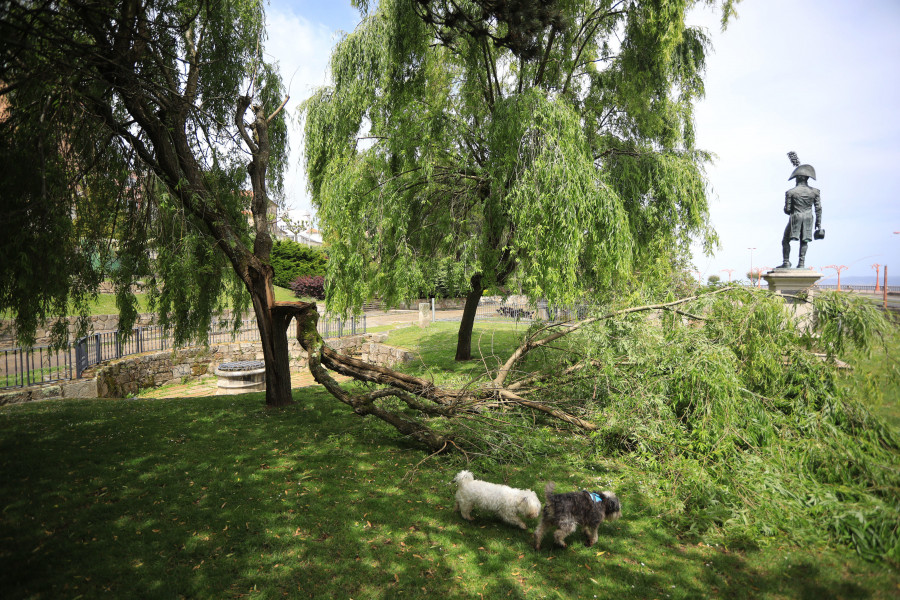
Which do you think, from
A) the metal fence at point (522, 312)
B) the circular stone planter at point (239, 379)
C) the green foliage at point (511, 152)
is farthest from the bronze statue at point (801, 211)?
the circular stone planter at point (239, 379)

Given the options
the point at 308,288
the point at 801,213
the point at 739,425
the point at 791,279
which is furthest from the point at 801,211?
the point at 308,288

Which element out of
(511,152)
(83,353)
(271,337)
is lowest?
(83,353)

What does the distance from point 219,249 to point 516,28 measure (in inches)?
228

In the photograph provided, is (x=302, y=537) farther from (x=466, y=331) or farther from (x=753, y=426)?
(x=466, y=331)

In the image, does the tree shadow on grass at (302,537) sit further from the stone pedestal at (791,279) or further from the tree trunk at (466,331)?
the stone pedestal at (791,279)

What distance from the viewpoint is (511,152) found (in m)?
7.93

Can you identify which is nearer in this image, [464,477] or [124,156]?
[464,477]

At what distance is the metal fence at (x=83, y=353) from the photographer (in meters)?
9.25

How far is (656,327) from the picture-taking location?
21.7 feet

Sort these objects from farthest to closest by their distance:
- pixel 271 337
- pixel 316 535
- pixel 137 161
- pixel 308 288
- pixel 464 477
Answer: pixel 308 288 < pixel 271 337 < pixel 137 161 < pixel 464 477 < pixel 316 535

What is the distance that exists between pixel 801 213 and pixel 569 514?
13.2 meters

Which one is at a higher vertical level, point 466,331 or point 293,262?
point 293,262

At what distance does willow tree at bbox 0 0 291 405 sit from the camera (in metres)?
4.37

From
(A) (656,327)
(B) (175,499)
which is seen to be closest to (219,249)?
(B) (175,499)
